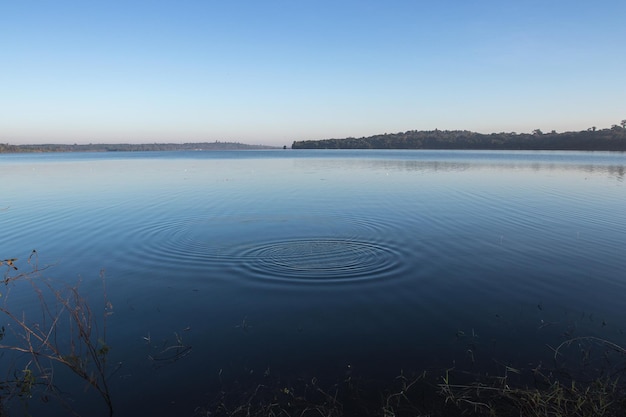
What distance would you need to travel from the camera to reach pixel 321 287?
9984 mm

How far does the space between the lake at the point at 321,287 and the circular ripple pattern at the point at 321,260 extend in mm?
80

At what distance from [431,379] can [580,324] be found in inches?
157

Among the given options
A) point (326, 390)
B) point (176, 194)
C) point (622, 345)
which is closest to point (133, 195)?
point (176, 194)

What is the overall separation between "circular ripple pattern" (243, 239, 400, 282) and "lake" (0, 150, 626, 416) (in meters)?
0.08

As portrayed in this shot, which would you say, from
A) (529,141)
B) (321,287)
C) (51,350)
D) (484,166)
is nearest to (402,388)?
(321,287)

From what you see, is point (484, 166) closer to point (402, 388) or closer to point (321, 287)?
point (321, 287)

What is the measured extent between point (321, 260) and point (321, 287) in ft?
7.03

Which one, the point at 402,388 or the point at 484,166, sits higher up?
the point at 484,166

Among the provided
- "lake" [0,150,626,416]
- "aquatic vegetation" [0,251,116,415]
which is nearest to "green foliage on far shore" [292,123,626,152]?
"lake" [0,150,626,416]

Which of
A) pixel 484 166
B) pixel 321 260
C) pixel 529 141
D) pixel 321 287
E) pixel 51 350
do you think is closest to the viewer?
pixel 51 350

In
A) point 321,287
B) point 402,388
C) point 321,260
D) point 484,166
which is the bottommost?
point 402,388

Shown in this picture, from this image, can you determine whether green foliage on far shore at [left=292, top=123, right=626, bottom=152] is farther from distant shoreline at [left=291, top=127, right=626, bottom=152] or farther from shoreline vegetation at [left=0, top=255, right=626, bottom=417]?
shoreline vegetation at [left=0, top=255, right=626, bottom=417]

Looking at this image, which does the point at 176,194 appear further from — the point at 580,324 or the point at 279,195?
the point at 580,324

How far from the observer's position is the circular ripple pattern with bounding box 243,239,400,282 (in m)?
10.9
